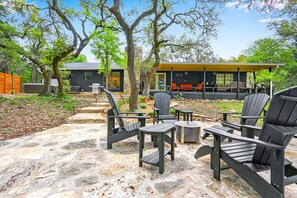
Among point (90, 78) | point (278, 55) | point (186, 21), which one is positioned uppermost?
point (186, 21)

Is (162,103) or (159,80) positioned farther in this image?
(159,80)

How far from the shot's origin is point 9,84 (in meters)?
15.1

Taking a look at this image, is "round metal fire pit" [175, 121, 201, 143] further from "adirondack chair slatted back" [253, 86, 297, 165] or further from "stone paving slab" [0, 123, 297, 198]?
"adirondack chair slatted back" [253, 86, 297, 165]

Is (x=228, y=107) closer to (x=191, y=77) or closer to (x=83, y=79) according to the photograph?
(x=191, y=77)

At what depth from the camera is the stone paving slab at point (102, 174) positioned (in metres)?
1.84

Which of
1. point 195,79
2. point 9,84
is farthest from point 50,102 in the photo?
point 195,79

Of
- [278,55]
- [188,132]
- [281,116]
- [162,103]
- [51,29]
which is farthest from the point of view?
[278,55]

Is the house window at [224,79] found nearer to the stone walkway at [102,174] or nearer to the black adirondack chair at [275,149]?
the stone walkway at [102,174]

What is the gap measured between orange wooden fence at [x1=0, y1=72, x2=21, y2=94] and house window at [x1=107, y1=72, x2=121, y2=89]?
7.77 m

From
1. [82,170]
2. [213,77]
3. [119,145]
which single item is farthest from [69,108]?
[213,77]

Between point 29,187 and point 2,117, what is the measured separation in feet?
16.0

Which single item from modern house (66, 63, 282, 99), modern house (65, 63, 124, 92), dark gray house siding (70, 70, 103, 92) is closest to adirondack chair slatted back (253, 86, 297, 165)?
modern house (66, 63, 282, 99)

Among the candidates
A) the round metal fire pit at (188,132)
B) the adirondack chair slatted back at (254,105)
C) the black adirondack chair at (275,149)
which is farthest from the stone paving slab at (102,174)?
the adirondack chair slatted back at (254,105)

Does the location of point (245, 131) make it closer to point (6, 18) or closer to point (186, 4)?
point (186, 4)
